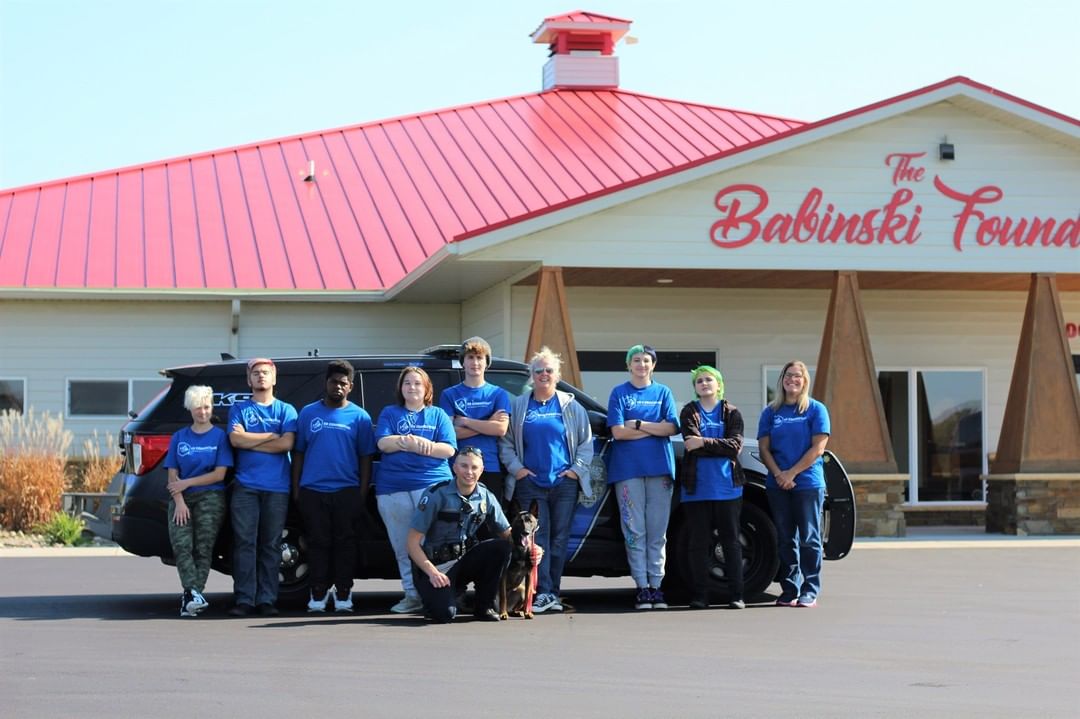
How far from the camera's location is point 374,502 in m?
11.1

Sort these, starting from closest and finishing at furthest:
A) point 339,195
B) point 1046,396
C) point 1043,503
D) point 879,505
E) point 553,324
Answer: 1. point 553,324
2. point 879,505
3. point 1043,503
4. point 1046,396
5. point 339,195

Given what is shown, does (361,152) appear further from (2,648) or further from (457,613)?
(2,648)

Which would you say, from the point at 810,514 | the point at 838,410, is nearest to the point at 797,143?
the point at 838,410

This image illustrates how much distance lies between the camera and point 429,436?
10.6m

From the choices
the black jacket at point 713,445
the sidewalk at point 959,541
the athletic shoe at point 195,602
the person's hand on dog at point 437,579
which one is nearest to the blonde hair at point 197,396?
the athletic shoe at point 195,602

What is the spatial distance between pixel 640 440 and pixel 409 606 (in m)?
2.03

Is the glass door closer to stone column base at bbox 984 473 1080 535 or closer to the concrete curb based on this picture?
stone column base at bbox 984 473 1080 535

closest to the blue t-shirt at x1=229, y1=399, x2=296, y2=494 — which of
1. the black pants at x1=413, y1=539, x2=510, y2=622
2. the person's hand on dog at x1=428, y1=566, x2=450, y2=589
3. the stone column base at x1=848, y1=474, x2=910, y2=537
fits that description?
the black pants at x1=413, y1=539, x2=510, y2=622

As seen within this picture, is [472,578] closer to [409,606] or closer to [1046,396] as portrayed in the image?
[409,606]

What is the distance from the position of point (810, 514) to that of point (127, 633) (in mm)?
4872

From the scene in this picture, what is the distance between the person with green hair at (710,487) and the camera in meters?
11.2

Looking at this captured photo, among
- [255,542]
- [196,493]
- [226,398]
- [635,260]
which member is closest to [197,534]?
[196,493]

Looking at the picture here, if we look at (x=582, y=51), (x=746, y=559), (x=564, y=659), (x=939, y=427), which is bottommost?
(x=564, y=659)

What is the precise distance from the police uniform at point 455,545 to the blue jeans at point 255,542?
1042 mm
